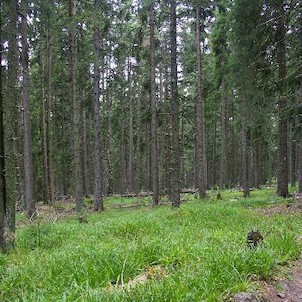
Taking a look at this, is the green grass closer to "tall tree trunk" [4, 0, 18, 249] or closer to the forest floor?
the forest floor

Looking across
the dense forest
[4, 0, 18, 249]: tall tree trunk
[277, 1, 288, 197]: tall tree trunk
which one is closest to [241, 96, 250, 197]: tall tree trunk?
the dense forest

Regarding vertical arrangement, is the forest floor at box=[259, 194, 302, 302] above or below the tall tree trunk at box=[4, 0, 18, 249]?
below

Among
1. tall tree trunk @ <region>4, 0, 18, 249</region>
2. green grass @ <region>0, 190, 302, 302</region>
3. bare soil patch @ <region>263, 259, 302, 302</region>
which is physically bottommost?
bare soil patch @ <region>263, 259, 302, 302</region>

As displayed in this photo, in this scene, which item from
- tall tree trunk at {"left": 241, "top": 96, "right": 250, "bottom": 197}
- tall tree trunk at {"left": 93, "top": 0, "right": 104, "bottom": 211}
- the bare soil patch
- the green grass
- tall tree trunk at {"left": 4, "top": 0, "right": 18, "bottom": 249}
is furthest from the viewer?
tall tree trunk at {"left": 241, "top": 96, "right": 250, "bottom": 197}

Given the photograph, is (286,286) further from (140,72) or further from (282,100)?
(140,72)

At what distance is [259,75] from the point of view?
51.8 feet

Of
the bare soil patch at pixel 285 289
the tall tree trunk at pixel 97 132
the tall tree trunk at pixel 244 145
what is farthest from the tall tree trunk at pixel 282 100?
the bare soil patch at pixel 285 289

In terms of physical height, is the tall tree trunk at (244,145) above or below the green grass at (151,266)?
above

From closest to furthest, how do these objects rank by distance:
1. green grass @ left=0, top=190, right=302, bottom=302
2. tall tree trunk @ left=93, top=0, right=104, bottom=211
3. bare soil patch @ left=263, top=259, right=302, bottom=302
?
green grass @ left=0, top=190, right=302, bottom=302, bare soil patch @ left=263, top=259, right=302, bottom=302, tall tree trunk @ left=93, top=0, right=104, bottom=211

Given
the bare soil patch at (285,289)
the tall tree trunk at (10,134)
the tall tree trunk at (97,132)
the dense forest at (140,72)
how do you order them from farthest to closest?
the tall tree trunk at (97,132) < the dense forest at (140,72) < the tall tree trunk at (10,134) < the bare soil patch at (285,289)

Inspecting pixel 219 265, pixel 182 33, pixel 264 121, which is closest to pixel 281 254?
pixel 219 265

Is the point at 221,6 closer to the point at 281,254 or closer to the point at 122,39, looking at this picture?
the point at 122,39

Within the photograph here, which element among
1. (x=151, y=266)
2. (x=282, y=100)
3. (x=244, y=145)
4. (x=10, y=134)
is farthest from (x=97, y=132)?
(x=151, y=266)

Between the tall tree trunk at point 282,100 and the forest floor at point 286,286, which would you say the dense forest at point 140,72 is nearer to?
the tall tree trunk at point 282,100
